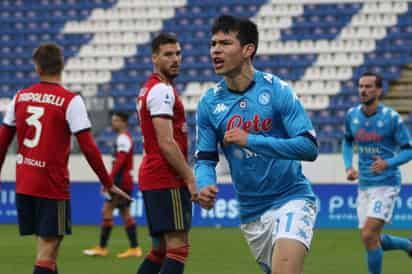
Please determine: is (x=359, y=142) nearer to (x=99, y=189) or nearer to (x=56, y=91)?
(x=56, y=91)

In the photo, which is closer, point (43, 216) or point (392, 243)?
point (43, 216)

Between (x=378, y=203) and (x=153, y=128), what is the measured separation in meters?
3.40

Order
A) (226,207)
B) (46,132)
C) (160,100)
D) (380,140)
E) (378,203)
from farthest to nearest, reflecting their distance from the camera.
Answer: (226,207), (380,140), (378,203), (160,100), (46,132)

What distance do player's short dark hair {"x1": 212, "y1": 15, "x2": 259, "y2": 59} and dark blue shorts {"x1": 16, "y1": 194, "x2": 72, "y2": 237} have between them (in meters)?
2.24

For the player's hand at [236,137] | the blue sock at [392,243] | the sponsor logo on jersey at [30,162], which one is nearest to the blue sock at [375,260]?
the blue sock at [392,243]

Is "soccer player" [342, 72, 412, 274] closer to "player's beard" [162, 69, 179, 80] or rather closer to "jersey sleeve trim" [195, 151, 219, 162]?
"player's beard" [162, 69, 179, 80]

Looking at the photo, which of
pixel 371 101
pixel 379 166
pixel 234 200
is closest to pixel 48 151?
pixel 379 166

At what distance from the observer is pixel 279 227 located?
5.78 meters

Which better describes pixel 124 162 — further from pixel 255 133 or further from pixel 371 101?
pixel 255 133

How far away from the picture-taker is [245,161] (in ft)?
19.4

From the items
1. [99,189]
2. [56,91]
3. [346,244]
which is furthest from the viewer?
[99,189]

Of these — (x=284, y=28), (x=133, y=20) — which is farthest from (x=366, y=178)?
(x=133, y=20)

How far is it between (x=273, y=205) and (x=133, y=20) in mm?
21323

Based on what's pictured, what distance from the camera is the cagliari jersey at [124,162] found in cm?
1409
